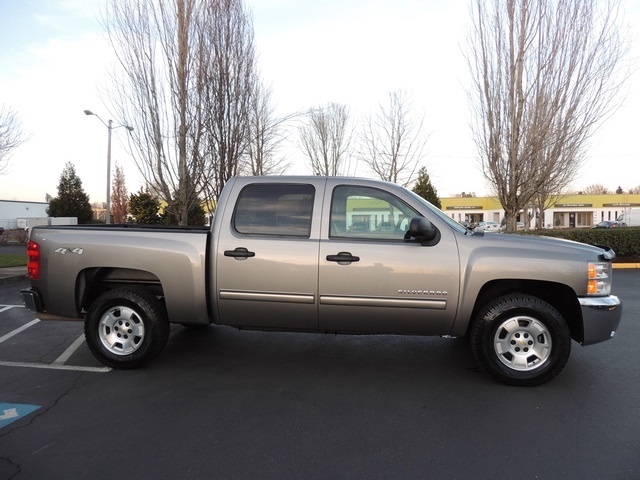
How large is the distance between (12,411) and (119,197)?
4326 centimetres

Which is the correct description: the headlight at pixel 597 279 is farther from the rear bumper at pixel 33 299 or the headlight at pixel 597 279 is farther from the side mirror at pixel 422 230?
the rear bumper at pixel 33 299

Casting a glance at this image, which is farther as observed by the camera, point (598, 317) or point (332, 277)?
point (332, 277)

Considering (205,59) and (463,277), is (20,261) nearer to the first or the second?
(205,59)

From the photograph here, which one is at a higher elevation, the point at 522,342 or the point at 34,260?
the point at 34,260

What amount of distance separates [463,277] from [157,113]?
10025 mm

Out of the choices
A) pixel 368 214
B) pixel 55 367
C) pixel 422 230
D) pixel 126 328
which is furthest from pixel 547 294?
pixel 55 367

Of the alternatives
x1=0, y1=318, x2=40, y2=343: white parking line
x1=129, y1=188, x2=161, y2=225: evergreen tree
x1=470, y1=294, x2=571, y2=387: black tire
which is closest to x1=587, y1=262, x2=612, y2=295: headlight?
x1=470, y1=294, x2=571, y2=387: black tire

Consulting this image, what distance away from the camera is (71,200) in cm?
2948

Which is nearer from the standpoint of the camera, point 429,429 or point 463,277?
point 429,429

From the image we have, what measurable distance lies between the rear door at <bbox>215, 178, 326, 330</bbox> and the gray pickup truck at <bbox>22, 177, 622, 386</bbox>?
0.01m

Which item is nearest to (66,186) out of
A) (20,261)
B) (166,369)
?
(20,261)

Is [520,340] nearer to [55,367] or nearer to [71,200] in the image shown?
[55,367]

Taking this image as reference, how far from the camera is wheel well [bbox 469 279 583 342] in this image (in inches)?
162

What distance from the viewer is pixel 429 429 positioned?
323 cm
